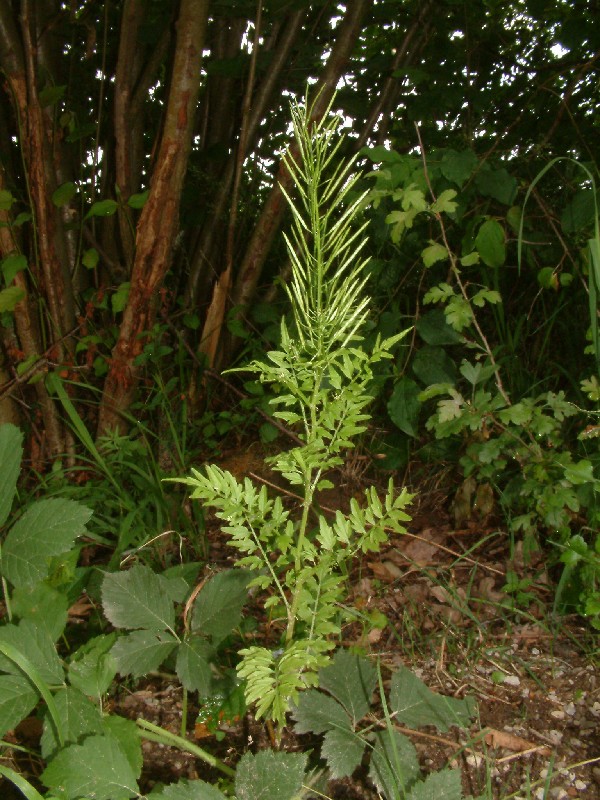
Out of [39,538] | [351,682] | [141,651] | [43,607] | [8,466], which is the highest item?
[8,466]

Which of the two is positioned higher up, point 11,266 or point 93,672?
point 11,266

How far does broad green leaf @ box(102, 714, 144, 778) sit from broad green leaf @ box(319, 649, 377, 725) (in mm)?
355

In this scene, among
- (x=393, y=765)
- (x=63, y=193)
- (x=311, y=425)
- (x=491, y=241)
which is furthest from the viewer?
(x=63, y=193)

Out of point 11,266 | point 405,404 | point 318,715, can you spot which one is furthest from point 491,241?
point 11,266

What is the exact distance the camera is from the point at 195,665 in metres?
1.23

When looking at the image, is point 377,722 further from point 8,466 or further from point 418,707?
point 8,466

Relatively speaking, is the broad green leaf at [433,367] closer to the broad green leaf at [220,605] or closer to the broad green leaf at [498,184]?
the broad green leaf at [498,184]

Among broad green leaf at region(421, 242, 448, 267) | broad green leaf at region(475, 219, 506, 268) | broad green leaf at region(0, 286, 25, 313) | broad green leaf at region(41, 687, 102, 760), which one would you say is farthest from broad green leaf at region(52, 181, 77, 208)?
broad green leaf at region(41, 687, 102, 760)

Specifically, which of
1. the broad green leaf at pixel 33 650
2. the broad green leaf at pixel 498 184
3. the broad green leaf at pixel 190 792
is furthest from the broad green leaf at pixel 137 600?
the broad green leaf at pixel 498 184

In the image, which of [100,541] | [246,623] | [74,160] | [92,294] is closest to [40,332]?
[92,294]

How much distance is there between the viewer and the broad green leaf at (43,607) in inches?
48.7

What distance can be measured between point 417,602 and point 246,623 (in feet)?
1.69

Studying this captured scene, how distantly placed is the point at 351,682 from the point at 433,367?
3.56 ft

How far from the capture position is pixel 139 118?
2.67 m
